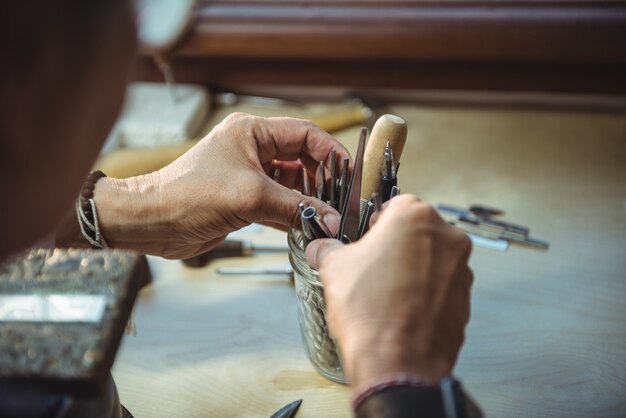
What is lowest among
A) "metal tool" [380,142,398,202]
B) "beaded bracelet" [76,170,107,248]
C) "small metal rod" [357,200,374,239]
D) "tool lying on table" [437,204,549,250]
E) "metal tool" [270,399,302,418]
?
"metal tool" [270,399,302,418]

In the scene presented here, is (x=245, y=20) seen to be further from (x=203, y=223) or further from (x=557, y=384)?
(x=557, y=384)

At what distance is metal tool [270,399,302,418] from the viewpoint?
699 mm

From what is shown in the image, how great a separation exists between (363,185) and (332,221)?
6cm

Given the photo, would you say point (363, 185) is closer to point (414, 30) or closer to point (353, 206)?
point (353, 206)

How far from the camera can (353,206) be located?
636mm

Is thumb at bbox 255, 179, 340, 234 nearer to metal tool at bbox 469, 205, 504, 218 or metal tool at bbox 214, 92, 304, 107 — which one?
metal tool at bbox 469, 205, 504, 218

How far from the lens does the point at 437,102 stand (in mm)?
1299

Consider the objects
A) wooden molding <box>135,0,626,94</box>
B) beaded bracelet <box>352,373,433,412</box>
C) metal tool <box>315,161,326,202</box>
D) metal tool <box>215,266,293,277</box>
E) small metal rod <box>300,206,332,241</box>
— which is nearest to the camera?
beaded bracelet <box>352,373,433,412</box>

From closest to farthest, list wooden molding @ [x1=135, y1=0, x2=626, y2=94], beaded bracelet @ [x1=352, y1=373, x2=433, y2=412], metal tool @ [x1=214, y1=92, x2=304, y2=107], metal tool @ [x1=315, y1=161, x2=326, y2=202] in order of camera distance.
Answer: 1. beaded bracelet @ [x1=352, y1=373, x2=433, y2=412]
2. metal tool @ [x1=315, y1=161, x2=326, y2=202]
3. wooden molding @ [x1=135, y1=0, x2=626, y2=94]
4. metal tool @ [x1=214, y1=92, x2=304, y2=107]

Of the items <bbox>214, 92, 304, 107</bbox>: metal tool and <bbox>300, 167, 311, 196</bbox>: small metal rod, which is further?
<bbox>214, 92, 304, 107</bbox>: metal tool

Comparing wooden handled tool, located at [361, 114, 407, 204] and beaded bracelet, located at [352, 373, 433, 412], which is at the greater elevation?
wooden handled tool, located at [361, 114, 407, 204]

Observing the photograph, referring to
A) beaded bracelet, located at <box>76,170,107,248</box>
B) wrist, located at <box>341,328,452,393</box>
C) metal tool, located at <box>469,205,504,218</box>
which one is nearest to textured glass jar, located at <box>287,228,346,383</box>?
wrist, located at <box>341,328,452,393</box>

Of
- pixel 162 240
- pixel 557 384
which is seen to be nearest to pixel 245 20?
pixel 162 240

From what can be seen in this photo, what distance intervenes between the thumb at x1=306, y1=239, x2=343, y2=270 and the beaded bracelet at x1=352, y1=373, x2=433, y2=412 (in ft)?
0.43
